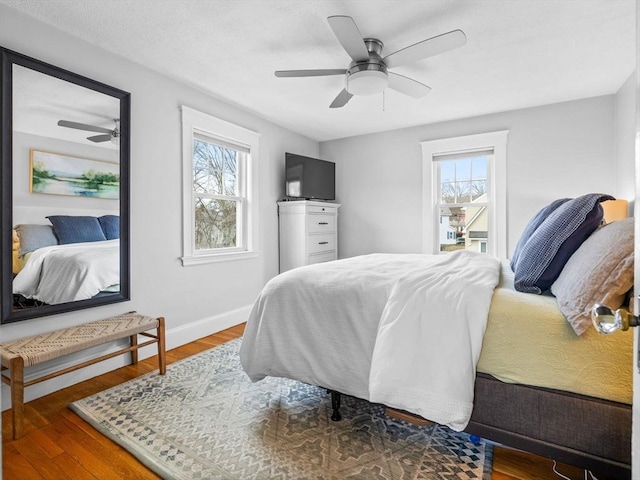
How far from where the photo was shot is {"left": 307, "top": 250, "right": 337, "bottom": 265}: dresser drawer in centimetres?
436

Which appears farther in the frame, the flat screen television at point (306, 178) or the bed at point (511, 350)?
the flat screen television at point (306, 178)

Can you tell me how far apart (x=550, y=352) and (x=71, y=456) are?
84.8 inches

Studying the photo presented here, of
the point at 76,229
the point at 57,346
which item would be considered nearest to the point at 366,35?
the point at 76,229

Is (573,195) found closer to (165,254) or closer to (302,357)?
(302,357)

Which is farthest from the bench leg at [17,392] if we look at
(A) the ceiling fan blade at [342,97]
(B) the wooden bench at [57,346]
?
(A) the ceiling fan blade at [342,97]

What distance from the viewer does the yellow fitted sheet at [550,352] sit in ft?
4.04

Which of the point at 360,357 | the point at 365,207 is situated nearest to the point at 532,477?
the point at 360,357

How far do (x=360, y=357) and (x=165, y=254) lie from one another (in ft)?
6.91

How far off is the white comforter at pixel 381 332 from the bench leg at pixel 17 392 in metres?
1.11

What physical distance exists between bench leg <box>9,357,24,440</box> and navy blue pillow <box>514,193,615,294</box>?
8.17 feet

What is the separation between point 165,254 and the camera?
120 inches

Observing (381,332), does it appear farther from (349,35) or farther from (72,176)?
(72,176)

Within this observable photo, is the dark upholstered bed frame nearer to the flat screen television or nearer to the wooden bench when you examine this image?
the wooden bench

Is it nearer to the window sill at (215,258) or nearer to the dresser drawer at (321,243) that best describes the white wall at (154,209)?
the window sill at (215,258)
